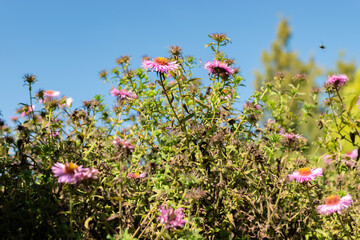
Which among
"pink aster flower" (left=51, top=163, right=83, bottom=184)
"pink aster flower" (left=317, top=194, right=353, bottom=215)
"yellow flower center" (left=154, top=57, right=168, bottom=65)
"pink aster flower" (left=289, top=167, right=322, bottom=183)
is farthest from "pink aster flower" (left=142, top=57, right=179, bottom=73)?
"pink aster flower" (left=317, top=194, right=353, bottom=215)

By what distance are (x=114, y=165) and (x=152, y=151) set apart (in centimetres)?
38

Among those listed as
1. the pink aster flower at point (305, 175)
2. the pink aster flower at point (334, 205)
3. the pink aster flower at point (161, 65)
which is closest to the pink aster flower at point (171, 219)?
the pink aster flower at point (161, 65)

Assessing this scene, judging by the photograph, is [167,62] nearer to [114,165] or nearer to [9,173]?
[114,165]

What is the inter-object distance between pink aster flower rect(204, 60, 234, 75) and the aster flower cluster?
101 centimetres

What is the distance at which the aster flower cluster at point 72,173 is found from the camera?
1284 mm

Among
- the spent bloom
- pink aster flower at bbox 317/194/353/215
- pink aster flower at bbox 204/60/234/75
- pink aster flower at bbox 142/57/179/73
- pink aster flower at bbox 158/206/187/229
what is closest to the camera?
pink aster flower at bbox 158/206/187/229

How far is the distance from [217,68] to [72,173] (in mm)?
1045

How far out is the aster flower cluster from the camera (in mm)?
1284

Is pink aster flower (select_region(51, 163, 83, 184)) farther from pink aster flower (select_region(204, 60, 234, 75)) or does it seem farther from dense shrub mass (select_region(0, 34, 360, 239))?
pink aster flower (select_region(204, 60, 234, 75))

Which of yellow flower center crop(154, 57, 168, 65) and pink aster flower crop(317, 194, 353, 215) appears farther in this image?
pink aster flower crop(317, 194, 353, 215)

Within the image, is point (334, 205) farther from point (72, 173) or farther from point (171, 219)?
point (72, 173)

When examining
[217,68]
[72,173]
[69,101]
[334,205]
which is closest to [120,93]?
[69,101]

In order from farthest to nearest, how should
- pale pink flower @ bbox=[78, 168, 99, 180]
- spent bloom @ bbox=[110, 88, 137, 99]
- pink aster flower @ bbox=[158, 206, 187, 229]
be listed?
spent bloom @ bbox=[110, 88, 137, 99] → pink aster flower @ bbox=[158, 206, 187, 229] → pale pink flower @ bbox=[78, 168, 99, 180]

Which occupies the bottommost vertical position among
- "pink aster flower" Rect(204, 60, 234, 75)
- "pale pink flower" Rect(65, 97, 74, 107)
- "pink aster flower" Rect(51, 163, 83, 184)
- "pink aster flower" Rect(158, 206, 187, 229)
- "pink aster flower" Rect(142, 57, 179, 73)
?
"pink aster flower" Rect(51, 163, 83, 184)
